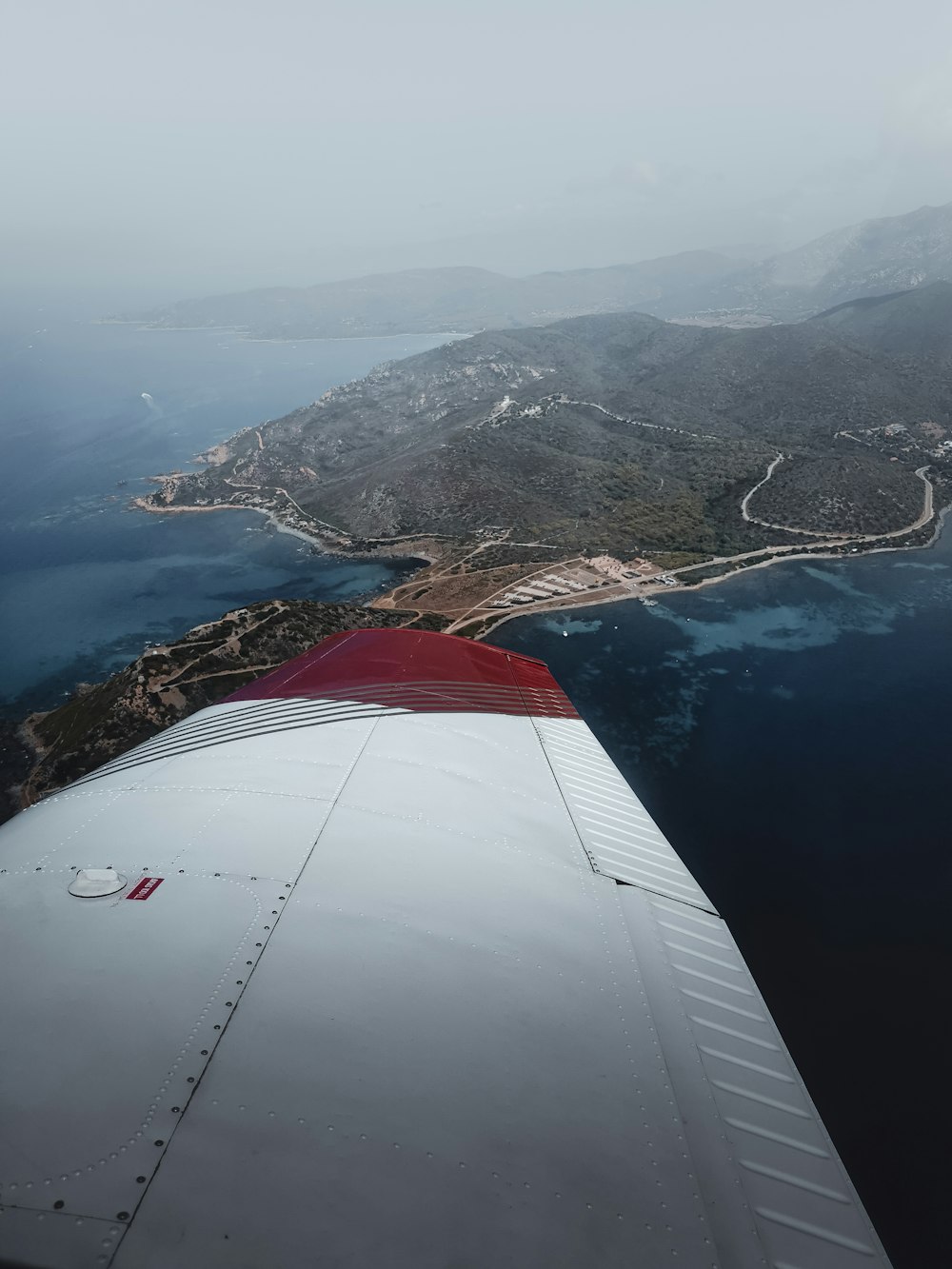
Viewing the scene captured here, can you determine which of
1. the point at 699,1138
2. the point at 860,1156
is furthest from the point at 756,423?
the point at 699,1138

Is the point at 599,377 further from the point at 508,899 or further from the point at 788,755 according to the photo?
the point at 508,899

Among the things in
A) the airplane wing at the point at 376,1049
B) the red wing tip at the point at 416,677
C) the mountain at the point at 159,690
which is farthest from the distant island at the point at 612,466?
the airplane wing at the point at 376,1049

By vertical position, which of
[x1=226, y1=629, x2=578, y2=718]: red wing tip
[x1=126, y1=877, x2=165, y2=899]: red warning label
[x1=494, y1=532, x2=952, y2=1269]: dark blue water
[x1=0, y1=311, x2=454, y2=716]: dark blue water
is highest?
[x1=126, y1=877, x2=165, y2=899]: red warning label

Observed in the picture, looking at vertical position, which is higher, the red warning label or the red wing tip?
the red warning label

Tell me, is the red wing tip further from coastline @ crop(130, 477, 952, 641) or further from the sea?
coastline @ crop(130, 477, 952, 641)

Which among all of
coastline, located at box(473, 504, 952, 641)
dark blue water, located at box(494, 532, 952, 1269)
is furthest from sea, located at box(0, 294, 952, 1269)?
coastline, located at box(473, 504, 952, 641)

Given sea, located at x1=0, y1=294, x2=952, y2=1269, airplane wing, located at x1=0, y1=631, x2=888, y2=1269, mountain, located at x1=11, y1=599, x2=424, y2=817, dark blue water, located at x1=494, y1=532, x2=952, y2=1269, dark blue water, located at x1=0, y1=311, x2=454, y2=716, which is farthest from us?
dark blue water, located at x1=0, y1=311, x2=454, y2=716

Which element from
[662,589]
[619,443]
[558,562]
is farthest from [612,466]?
[662,589]
